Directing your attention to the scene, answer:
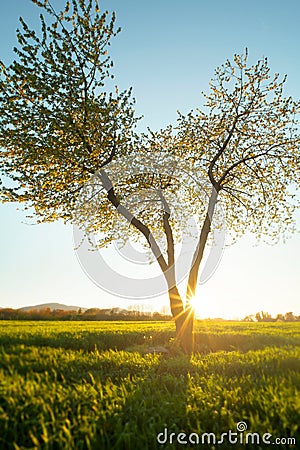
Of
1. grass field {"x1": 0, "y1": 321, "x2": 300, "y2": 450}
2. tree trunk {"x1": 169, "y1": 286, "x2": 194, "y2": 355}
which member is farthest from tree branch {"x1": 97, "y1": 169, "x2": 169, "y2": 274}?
grass field {"x1": 0, "y1": 321, "x2": 300, "y2": 450}

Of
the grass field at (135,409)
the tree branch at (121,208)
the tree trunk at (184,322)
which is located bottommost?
the grass field at (135,409)

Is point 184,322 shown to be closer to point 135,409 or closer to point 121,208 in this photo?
point 121,208

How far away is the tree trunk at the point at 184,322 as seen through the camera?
18.2 metres

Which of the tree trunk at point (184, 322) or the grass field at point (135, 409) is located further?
the tree trunk at point (184, 322)

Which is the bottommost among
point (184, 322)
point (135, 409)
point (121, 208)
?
point (135, 409)

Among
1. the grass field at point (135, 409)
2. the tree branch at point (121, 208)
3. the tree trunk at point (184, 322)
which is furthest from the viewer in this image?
the tree branch at point (121, 208)

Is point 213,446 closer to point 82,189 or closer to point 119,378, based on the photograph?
point 119,378

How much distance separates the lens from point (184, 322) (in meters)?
18.3

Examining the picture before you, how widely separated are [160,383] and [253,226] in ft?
52.3

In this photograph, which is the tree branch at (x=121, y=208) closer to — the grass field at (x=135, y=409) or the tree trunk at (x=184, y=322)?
the tree trunk at (x=184, y=322)

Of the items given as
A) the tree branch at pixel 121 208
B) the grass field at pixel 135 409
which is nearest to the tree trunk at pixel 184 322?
the tree branch at pixel 121 208

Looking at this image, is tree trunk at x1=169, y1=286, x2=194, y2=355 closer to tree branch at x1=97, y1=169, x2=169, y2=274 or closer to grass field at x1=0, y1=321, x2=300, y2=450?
tree branch at x1=97, y1=169, x2=169, y2=274

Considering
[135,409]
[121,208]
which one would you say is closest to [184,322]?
[121,208]

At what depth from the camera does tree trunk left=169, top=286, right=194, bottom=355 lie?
18219mm
